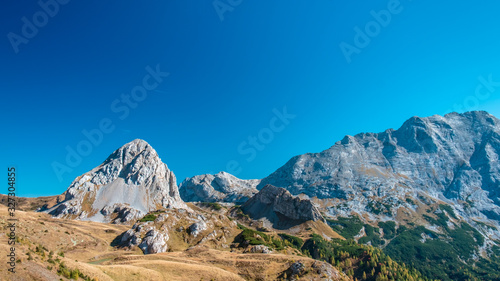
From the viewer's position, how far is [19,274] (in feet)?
122

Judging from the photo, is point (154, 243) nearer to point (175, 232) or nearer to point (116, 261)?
point (175, 232)

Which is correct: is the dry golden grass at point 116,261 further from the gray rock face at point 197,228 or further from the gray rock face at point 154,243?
the gray rock face at point 197,228

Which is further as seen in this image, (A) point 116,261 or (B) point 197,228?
(B) point 197,228

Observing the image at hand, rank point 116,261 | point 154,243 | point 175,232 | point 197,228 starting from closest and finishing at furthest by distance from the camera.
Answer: point 116,261 → point 154,243 → point 175,232 → point 197,228

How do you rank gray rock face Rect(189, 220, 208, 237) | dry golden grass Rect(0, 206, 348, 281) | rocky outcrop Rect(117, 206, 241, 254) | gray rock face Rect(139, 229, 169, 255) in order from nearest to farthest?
dry golden grass Rect(0, 206, 348, 281) < gray rock face Rect(139, 229, 169, 255) < rocky outcrop Rect(117, 206, 241, 254) < gray rock face Rect(189, 220, 208, 237)

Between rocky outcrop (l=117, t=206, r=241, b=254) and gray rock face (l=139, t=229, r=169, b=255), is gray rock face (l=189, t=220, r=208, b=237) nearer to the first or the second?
rocky outcrop (l=117, t=206, r=241, b=254)

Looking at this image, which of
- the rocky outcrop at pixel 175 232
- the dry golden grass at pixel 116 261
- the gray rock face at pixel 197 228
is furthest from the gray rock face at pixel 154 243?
the gray rock face at pixel 197 228

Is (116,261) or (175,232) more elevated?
(175,232)

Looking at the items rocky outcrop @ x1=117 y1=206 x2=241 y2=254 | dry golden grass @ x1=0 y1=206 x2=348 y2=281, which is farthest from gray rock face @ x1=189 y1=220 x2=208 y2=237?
dry golden grass @ x1=0 y1=206 x2=348 y2=281

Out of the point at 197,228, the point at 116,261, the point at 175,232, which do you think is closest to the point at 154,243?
the point at 175,232

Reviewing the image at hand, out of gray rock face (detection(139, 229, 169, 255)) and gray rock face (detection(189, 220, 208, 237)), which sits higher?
gray rock face (detection(189, 220, 208, 237))

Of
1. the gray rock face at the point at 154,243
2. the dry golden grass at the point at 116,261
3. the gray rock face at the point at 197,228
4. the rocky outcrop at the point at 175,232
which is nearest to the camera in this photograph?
the dry golden grass at the point at 116,261

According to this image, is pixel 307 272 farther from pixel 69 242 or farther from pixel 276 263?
pixel 69 242

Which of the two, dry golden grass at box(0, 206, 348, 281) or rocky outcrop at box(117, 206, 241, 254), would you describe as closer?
dry golden grass at box(0, 206, 348, 281)
